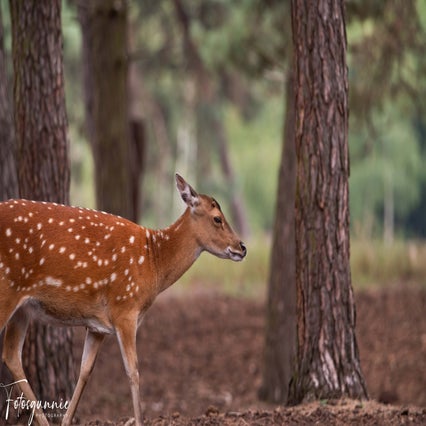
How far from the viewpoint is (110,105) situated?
44.6ft

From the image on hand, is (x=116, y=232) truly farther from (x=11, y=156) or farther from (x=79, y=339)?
(x=79, y=339)

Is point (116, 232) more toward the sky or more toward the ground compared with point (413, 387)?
more toward the sky

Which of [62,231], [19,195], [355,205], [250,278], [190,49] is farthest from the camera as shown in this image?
[355,205]

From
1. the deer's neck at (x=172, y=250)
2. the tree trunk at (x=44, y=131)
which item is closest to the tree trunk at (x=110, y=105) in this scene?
the tree trunk at (x=44, y=131)

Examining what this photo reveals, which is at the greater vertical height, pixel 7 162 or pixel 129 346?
pixel 7 162

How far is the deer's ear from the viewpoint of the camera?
720 centimetres

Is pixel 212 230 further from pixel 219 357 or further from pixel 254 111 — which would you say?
pixel 254 111

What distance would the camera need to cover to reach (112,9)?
13.8m

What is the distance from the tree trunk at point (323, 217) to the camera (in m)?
7.68

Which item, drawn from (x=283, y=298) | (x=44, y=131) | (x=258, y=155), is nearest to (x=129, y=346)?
(x=44, y=131)

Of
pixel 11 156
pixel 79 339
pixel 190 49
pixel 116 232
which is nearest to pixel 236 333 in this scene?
pixel 79 339

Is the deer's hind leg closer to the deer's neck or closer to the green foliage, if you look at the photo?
the deer's neck

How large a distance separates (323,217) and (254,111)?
2696cm

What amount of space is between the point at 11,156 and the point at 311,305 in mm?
2808
